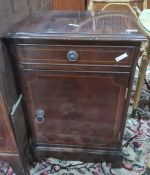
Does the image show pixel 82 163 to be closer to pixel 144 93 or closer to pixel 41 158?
pixel 41 158

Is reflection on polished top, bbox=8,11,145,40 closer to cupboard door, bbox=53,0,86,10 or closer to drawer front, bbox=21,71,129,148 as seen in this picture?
drawer front, bbox=21,71,129,148

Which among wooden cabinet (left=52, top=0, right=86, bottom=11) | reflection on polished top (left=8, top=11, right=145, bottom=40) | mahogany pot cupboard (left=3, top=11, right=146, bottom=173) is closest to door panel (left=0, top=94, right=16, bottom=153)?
mahogany pot cupboard (left=3, top=11, right=146, bottom=173)

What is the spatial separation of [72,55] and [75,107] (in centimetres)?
27

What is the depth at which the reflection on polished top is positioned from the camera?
775 mm

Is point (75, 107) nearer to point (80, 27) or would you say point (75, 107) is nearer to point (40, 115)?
point (40, 115)

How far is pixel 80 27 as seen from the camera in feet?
2.81

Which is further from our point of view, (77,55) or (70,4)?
(70,4)

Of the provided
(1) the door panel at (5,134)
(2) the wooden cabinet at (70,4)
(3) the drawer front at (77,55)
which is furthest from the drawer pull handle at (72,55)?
(2) the wooden cabinet at (70,4)

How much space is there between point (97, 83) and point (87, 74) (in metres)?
0.06

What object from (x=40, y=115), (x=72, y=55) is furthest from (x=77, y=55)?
(x=40, y=115)

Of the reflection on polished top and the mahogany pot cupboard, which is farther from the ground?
the reflection on polished top

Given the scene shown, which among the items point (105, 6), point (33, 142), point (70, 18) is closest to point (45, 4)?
point (70, 18)

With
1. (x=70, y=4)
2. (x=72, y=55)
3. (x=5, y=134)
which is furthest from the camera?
(x=70, y=4)

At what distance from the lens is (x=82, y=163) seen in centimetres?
117
